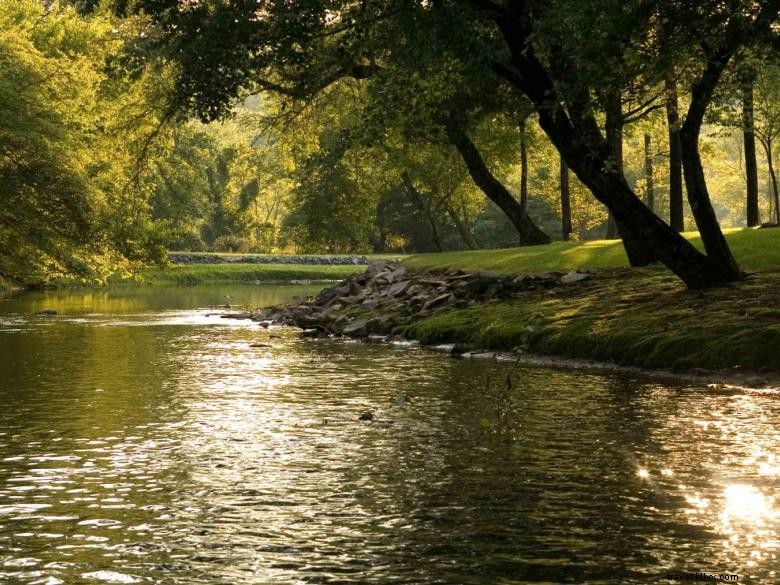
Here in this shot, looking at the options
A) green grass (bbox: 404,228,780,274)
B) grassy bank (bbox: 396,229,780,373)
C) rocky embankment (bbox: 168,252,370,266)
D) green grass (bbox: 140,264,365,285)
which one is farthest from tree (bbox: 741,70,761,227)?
rocky embankment (bbox: 168,252,370,266)

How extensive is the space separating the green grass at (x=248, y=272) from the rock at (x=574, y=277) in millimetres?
58854

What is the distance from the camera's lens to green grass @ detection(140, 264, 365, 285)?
86.5m

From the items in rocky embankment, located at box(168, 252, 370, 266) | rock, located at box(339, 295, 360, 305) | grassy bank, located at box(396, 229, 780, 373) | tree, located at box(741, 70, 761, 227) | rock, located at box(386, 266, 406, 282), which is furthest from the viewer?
rocky embankment, located at box(168, 252, 370, 266)

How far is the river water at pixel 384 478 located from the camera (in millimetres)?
8055

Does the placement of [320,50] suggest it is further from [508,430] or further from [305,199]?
[305,199]

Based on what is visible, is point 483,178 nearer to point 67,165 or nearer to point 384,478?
point 67,165

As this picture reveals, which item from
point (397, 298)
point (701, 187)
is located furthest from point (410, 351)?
point (397, 298)

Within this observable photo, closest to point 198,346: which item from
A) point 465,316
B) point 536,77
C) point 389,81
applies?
point 465,316

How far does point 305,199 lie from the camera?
72.1m

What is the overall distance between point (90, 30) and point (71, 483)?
49454 millimetres

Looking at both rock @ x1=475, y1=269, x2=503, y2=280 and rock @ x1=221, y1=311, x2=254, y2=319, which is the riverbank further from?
rock @ x1=221, y1=311, x2=254, y2=319

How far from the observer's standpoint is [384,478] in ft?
36.1

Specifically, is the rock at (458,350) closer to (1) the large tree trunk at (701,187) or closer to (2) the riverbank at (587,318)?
(2) the riverbank at (587,318)

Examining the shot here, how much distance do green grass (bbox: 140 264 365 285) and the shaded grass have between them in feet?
195
